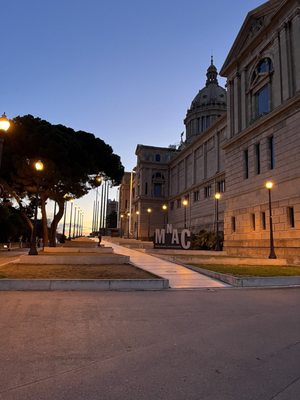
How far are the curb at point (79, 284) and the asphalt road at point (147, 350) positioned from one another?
72.0 inches

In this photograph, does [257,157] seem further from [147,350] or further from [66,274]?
[147,350]

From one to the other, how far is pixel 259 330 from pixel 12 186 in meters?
26.3

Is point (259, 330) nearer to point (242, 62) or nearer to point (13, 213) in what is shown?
point (242, 62)

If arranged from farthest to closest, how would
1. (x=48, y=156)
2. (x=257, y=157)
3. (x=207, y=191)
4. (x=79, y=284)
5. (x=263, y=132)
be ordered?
1. (x=207, y=191)
2. (x=257, y=157)
3. (x=263, y=132)
4. (x=48, y=156)
5. (x=79, y=284)

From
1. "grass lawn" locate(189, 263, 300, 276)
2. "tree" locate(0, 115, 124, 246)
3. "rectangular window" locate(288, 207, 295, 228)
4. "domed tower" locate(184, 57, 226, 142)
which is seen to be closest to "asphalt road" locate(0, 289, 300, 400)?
"grass lawn" locate(189, 263, 300, 276)

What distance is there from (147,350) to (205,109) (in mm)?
98200

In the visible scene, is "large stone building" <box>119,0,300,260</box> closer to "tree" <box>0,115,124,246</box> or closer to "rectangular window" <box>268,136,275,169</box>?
"rectangular window" <box>268,136,275,169</box>

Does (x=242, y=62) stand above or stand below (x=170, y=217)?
above

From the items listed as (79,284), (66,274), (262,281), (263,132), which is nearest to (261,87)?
(263,132)

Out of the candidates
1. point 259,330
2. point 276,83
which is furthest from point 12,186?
point 259,330

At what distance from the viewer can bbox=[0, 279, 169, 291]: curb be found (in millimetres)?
12125

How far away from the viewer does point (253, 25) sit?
3281cm

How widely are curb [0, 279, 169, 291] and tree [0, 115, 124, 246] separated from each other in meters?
16.3

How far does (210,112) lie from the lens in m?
98.4
